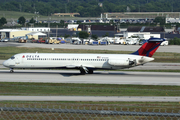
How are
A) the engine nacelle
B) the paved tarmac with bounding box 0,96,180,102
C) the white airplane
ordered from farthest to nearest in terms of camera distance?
1. the white airplane
2. the engine nacelle
3. the paved tarmac with bounding box 0,96,180,102

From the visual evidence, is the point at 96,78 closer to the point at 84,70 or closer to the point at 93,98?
the point at 84,70

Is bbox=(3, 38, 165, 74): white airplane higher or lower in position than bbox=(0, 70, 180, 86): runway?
higher

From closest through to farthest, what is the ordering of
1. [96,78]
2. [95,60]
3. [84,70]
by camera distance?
[96,78] → [84,70] → [95,60]

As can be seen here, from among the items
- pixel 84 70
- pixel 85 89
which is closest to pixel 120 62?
pixel 84 70

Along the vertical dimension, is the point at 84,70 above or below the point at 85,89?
above

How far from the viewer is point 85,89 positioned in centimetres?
3023

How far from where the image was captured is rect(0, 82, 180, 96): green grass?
92.2 feet

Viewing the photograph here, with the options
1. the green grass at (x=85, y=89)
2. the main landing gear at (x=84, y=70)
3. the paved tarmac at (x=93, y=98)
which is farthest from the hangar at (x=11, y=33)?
the paved tarmac at (x=93, y=98)

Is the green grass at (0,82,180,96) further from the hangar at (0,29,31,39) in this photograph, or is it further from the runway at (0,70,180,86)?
the hangar at (0,29,31,39)

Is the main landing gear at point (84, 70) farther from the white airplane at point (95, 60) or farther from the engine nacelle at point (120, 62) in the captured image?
the engine nacelle at point (120, 62)

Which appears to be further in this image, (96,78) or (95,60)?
(95,60)

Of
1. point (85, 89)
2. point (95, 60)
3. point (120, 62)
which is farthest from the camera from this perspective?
point (95, 60)

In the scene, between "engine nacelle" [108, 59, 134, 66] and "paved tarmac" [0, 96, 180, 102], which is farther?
"engine nacelle" [108, 59, 134, 66]

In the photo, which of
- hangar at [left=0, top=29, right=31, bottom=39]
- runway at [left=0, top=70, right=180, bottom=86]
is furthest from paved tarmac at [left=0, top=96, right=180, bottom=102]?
hangar at [left=0, top=29, right=31, bottom=39]
